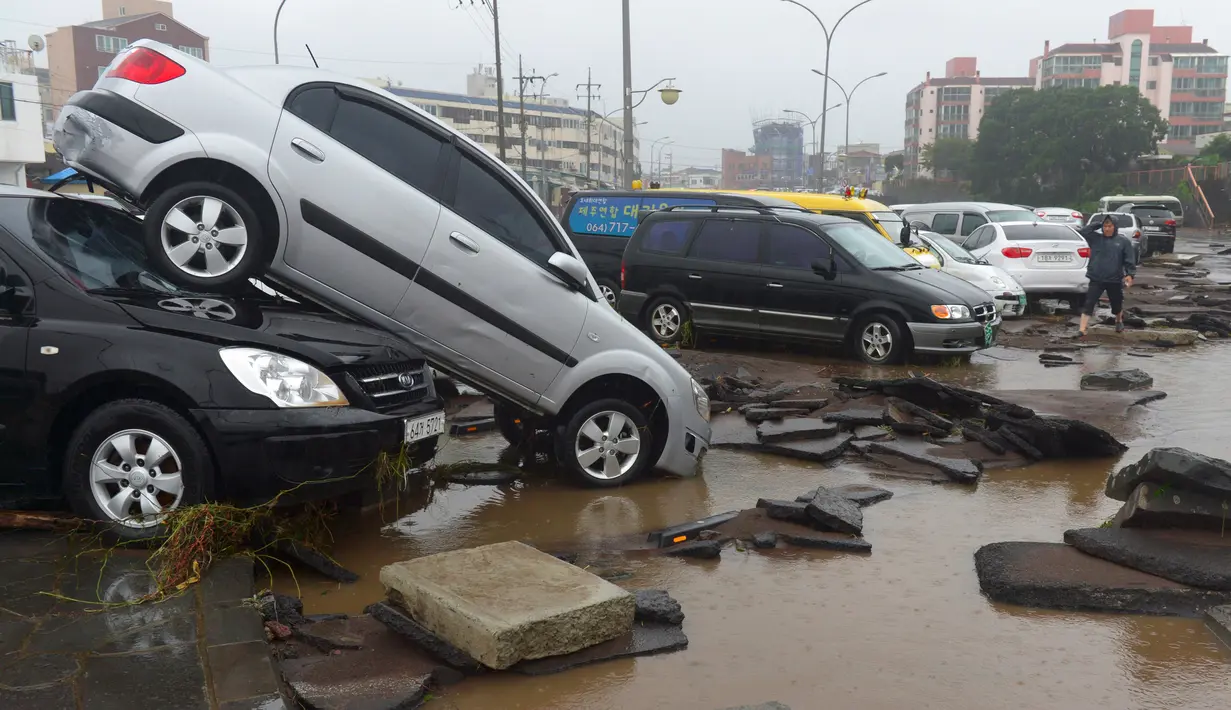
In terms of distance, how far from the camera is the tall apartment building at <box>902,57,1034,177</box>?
13738cm

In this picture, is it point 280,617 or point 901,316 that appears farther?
point 901,316

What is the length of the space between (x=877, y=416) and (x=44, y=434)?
6291 mm

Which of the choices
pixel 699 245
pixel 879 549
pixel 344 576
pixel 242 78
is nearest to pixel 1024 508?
pixel 879 549

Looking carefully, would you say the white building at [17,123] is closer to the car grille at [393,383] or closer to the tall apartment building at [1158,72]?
the car grille at [393,383]

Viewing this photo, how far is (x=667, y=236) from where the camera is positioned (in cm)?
1335

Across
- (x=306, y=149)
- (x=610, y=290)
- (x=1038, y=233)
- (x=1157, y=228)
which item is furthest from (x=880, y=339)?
(x=1157, y=228)

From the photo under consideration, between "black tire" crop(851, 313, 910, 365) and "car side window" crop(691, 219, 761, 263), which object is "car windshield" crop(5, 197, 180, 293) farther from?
"black tire" crop(851, 313, 910, 365)

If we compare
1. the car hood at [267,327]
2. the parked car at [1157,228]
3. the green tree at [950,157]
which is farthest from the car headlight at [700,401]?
the green tree at [950,157]

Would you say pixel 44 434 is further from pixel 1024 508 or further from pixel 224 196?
pixel 1024 508

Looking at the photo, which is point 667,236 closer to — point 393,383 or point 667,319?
point 667,319

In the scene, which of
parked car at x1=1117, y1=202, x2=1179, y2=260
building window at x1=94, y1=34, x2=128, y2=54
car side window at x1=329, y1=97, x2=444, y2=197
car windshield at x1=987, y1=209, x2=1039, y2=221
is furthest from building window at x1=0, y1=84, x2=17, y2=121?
building window at x1=94, y1=34, x2=128, y2=54

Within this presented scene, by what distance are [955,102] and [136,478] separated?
481 feet

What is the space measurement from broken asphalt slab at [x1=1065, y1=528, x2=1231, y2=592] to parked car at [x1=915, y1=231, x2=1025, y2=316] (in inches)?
447

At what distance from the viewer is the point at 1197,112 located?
124m
